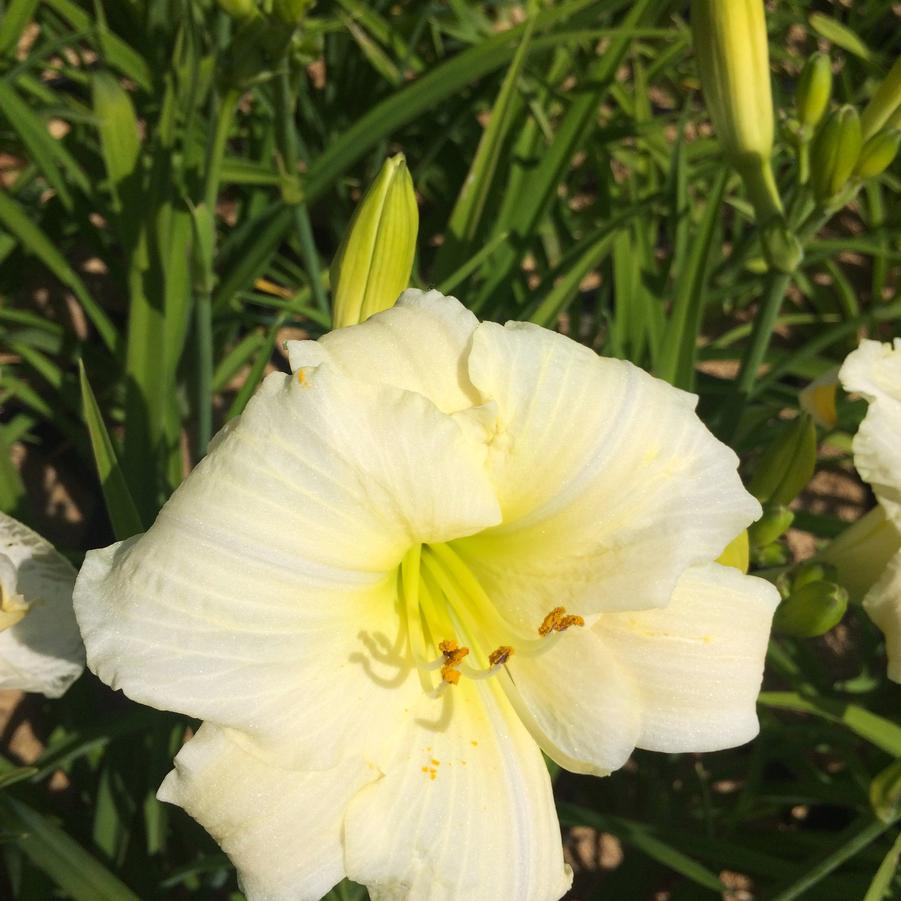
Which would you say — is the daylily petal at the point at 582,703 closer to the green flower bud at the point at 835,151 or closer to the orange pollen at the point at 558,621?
the orange pollen at the point at 558,621

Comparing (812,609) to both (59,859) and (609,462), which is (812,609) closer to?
(609,462)

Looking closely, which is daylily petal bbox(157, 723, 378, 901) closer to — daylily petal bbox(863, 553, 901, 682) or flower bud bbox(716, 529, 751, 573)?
flower bud bbox(716, 529, 751, 573)

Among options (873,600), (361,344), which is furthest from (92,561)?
(873,600)

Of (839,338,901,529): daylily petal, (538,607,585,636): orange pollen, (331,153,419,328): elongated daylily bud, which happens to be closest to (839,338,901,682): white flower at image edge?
(839,338,901,529): daylily petal

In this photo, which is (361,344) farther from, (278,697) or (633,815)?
(633,815)

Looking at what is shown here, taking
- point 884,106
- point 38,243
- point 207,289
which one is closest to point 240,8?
point 207,289

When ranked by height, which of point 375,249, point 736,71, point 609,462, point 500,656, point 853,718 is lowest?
point 853,718
